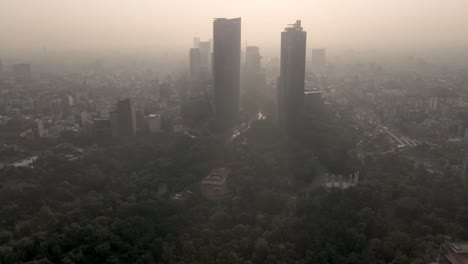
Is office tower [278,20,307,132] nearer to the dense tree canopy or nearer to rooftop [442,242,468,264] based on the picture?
the dense tree canopy

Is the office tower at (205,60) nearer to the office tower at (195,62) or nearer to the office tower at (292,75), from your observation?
the office tower at (195,62)

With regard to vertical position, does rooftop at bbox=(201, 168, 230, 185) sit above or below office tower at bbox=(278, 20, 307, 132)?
below

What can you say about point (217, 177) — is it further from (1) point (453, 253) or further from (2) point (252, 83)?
(2) point (252, 83)

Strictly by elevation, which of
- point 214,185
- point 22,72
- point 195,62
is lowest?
point 214,185

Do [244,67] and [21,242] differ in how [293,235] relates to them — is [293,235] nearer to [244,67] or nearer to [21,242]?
[21,242]

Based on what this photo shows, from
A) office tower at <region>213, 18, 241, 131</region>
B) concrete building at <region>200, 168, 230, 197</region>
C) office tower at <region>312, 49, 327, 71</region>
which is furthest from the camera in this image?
office tower at <region>312, 49, 327, 71</region>

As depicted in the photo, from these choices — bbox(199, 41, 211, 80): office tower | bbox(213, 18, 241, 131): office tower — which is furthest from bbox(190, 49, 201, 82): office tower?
bbox(213, 18, 241, 131): office tower

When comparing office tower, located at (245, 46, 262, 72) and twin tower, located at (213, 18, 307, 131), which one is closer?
twin tower, located at (213, 18, 307, 131)

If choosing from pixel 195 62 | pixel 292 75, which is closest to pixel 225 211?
pixel 292 75
